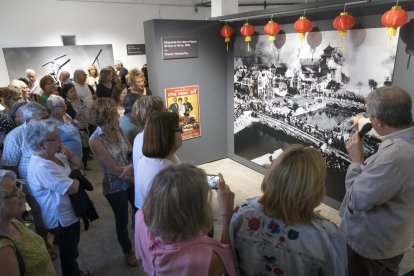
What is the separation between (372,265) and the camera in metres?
1.77

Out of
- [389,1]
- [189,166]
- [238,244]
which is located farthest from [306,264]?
[389,1]

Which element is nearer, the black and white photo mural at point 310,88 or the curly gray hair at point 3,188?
the curly gray hair at point 3,188

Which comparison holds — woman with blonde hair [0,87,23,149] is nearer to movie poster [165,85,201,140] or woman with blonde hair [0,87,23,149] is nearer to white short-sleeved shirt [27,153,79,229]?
white short-sleeved shirt [27,153,79,229]

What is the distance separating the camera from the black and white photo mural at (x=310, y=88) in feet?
8.93

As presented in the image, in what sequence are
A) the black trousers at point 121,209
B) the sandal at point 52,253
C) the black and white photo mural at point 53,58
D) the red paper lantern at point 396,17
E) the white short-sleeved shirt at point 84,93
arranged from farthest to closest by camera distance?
the black and white photo mural at point 53,58 → the white short-sleeved shirt at point 84,93 → the sandal at point 52,253 → the black trousers at point 121,209 → the red paper lantern at point 396,17

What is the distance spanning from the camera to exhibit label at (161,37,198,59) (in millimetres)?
3951

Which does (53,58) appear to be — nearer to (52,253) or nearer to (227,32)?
(227,32)

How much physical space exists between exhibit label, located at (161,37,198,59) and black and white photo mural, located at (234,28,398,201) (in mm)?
651

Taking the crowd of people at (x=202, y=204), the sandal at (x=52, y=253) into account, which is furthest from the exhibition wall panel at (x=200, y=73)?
the sandal at (x=52, y=253)

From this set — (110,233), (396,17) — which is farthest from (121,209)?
(396,17)

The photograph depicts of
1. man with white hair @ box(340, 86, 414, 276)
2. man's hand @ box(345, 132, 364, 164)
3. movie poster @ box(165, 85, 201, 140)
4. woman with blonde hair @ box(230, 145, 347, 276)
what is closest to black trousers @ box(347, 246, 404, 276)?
man with white hair @ box(340, 86, 414, 276)

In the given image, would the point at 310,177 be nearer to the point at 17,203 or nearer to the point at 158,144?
the point at 158,144

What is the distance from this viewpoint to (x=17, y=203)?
1318 millimetres

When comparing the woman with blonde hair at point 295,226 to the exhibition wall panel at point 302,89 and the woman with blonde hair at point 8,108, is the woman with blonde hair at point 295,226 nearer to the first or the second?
the exhibition wall panel at point 302,89
